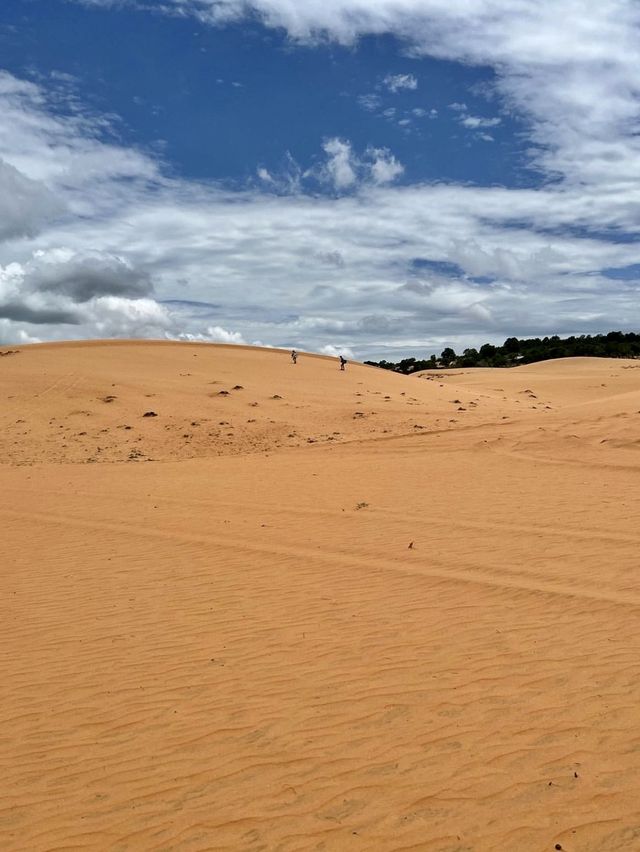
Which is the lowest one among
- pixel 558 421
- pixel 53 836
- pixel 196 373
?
pixel 53 836

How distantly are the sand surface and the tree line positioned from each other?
6199 centimetres

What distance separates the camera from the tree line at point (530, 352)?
74938 millimetres

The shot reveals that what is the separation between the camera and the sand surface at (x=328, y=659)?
4191mm

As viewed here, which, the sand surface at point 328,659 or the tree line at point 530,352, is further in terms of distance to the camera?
the tree line at point 530,352

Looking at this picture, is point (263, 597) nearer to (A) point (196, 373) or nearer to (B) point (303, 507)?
(B) point (303, 507)

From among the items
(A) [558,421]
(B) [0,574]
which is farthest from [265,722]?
(A) [558,421]

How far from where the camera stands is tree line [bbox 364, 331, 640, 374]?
246ft

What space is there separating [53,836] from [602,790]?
326 cm

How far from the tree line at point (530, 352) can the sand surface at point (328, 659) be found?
203 feet

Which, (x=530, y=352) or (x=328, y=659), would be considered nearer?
(x=328, y=659)

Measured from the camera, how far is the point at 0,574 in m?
9.74

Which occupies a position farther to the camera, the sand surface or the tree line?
the tree line

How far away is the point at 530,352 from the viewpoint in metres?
83.6

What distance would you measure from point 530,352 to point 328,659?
81917 mm
